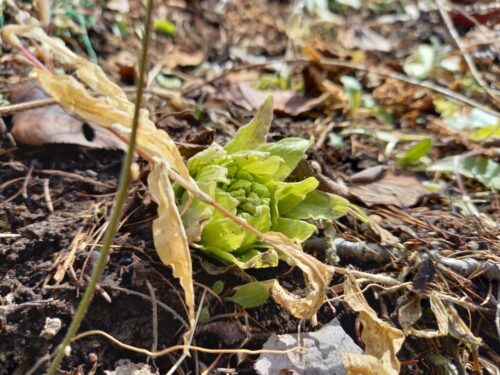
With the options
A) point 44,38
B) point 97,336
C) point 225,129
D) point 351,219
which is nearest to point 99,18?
point 225,129

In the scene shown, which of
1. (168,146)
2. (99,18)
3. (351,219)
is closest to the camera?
(168,146)

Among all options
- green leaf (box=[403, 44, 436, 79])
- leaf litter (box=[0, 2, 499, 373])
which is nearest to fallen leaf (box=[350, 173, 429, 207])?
leaf litter (box=[0, 2, 499, 373])

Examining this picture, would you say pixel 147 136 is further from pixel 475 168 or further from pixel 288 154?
pixel 475 168

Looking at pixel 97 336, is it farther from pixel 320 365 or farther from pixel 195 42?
pixel 195 42

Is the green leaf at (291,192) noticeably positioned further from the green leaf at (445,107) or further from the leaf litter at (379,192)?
the green leaf at (445,107)

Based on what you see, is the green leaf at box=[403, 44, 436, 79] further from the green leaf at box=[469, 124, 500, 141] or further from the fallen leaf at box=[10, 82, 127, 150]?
the fallen leaf at box=[10, 82, 127, 150]

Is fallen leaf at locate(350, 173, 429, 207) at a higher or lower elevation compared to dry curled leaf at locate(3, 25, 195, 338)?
lower

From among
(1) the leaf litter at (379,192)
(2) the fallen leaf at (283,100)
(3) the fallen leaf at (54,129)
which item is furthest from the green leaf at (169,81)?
(3) the fallen leaf at (54,129)
